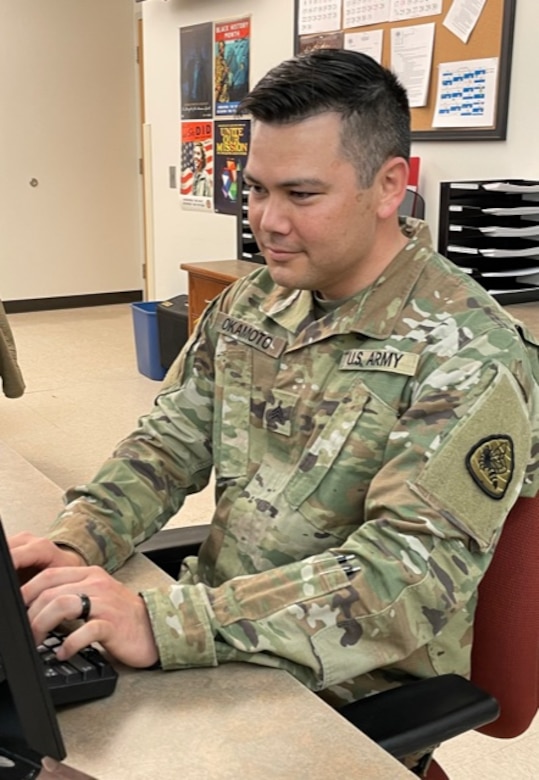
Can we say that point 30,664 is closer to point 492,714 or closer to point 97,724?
point 97,724

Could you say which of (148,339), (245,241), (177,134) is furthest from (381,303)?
(177,134)

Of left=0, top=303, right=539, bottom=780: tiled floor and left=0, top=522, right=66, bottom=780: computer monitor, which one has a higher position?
left=0, top=522, right=66, bottom=780: computer monitor

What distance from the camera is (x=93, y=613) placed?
899mm

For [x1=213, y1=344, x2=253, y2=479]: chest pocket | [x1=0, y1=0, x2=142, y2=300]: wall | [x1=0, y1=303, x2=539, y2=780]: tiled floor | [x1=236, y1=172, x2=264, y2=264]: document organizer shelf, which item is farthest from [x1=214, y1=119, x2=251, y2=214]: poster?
[x1=213, y1=344, x2=253, y2=479]: chest pocket

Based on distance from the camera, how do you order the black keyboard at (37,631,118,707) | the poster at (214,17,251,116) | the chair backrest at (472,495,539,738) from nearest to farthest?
the black keyboard at (37,631,118,707) → the chair backrest at (472,495,539,738) → the poster at (214,17,251,116)

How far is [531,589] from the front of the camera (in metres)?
1.08

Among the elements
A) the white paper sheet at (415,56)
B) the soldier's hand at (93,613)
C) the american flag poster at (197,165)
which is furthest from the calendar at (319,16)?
the soldier's hand at (93,613)

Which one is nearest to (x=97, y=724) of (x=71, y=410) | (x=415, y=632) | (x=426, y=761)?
(x=415, y=632)

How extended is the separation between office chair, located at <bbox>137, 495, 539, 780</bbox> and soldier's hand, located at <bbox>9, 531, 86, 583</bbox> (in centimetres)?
39

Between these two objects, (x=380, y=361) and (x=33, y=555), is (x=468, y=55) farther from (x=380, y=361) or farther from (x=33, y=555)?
(x=33, y=555)

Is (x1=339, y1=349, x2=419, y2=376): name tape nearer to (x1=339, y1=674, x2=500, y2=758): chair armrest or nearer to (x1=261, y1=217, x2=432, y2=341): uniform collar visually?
(x1=261, y1=217, x2=432, y2=341): uniform collar

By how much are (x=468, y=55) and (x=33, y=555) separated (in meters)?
2.62

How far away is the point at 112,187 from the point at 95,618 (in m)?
6.12

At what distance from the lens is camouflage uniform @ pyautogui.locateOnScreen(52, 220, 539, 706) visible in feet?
3.09
